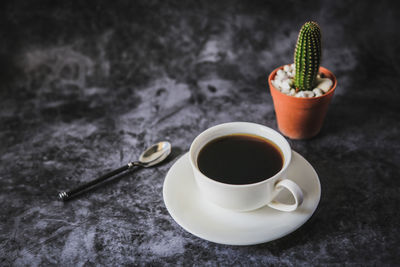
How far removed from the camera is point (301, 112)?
914 mm

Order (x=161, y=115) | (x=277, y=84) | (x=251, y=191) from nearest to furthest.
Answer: (x=251, y=191) → (x=277, y=84) → (x=161, y=115)

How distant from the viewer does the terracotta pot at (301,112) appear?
898 millimetres

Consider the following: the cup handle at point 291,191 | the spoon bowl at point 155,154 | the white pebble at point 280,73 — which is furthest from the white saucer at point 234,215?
the white pebble at point 280,73

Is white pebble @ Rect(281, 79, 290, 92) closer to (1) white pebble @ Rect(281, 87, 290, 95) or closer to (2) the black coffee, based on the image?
(1) white pebble @ Rect(281, 87, 290, 95)

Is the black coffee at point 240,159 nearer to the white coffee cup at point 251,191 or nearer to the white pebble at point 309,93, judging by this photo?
the white coffee cup at point 251,191

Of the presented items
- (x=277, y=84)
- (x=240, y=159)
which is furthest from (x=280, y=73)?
(x=240, y=159)

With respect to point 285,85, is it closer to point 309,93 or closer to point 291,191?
point 309,93

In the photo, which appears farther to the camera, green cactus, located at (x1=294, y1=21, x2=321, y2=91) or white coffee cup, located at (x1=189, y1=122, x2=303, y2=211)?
green cactus, located at (x1=294, y1=21, x2=321, y2=91)

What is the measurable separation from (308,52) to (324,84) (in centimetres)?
11

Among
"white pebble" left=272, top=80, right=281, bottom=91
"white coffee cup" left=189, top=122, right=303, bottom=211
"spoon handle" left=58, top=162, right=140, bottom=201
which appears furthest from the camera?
"white pebble" left=272, top=80, right=281, bottom=91

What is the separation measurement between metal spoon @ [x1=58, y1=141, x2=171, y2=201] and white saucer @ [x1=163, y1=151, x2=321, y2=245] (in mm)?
155

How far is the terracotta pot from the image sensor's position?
898 mm

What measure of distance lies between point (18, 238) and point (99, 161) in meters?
0.25

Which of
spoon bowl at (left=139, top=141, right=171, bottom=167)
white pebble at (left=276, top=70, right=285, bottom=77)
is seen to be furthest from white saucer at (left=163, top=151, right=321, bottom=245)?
white pebble at (left=276, top=70, right=285, bottom=77)
